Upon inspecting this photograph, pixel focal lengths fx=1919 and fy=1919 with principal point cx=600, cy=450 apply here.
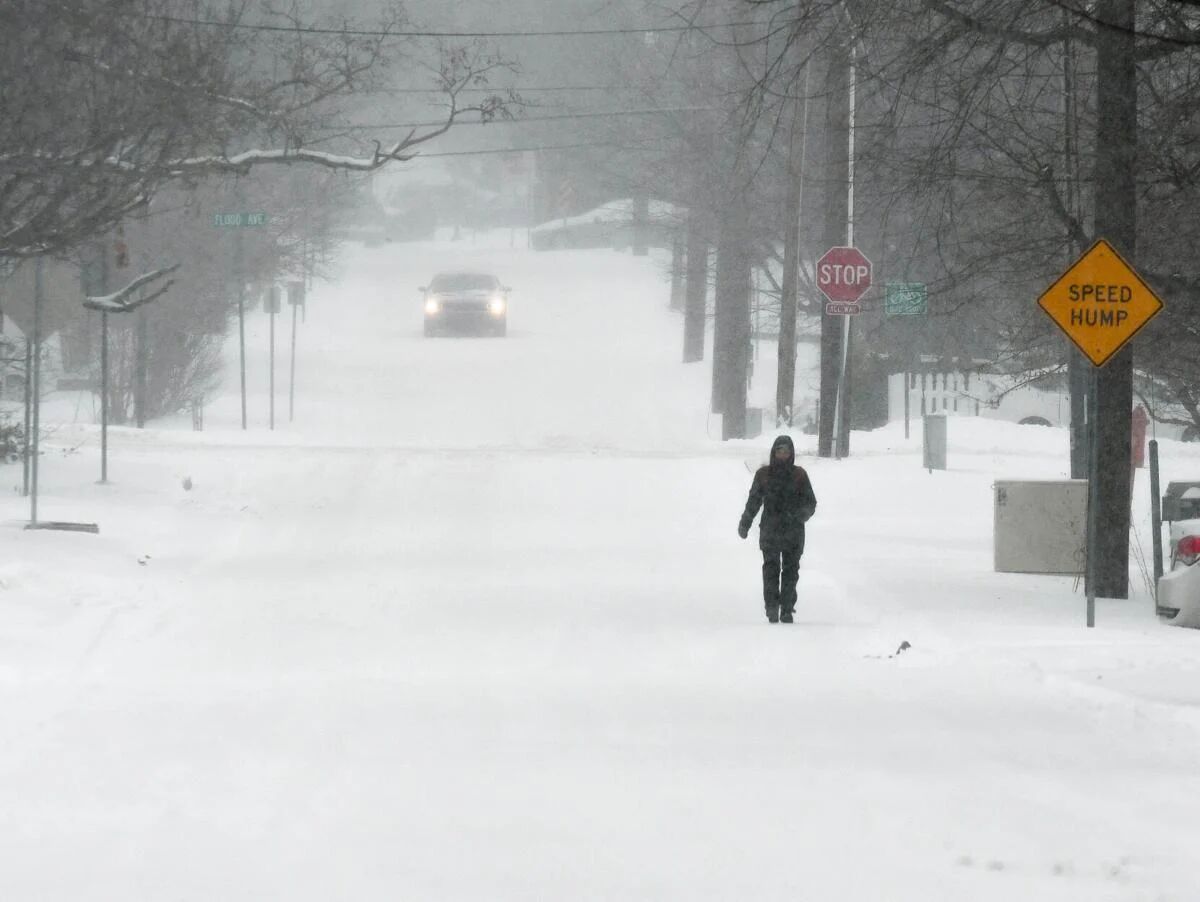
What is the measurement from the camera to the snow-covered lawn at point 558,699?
23.5ft

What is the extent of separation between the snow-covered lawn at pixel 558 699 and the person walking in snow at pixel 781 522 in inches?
14.3

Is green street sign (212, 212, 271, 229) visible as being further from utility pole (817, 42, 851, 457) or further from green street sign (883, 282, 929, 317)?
green street sign (883, 282, 929, 317)

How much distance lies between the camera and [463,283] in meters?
58.7

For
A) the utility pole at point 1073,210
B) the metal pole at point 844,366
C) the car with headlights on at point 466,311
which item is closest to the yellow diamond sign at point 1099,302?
the utility pole at point 1073,210

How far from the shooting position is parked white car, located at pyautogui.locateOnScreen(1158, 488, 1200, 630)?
A: 13406mm

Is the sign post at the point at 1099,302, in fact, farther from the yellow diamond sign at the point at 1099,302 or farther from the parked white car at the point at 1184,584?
the parked white car at the point at 1184,584

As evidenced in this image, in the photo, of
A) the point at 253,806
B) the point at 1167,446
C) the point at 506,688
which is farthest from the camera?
the point at 1167,446

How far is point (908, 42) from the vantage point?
44.7 ft

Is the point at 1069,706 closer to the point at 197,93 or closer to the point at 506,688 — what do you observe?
the point at 506,688

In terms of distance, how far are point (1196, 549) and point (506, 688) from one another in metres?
5.23

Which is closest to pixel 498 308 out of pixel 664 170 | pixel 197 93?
pixel 664 170

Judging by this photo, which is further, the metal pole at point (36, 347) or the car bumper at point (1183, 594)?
the metal pole at point (36, 347)

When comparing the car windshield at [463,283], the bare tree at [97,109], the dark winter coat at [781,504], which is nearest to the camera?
the dark winter coat at [781,504]

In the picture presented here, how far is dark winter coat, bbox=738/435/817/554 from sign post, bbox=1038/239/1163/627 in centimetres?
231
